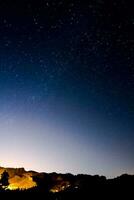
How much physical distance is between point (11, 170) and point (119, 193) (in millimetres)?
46240

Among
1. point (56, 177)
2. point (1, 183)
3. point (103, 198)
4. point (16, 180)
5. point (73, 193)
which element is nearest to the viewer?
point (103, 198)

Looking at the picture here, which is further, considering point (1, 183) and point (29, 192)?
point (1, 183)

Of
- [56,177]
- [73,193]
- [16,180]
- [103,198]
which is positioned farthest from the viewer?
[56,177]

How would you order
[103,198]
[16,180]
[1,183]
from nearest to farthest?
→ [103,198] → [1,183] → [16,180]

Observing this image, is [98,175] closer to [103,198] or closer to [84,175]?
[84,175]

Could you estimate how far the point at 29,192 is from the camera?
60.6 feet

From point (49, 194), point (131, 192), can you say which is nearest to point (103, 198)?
point (131, 192)

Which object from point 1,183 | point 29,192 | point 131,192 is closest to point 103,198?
point 131,192

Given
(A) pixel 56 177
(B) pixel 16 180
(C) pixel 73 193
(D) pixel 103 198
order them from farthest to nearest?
(A) pixel 56 177 → (B) pixel 16 180 → (C) pixel 73 193 → (D) pixel 103 198

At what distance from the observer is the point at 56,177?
5688cm

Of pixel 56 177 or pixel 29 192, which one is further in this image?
pixel 56 177

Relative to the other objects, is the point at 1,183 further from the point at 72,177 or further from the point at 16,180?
the point at 72,177

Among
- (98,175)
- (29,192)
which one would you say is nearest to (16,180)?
(98,175)

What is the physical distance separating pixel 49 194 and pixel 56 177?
39.6 m
